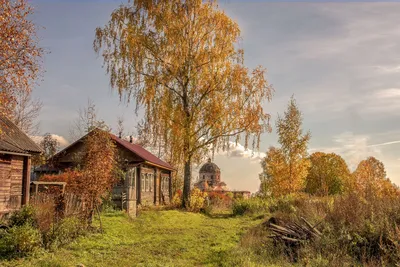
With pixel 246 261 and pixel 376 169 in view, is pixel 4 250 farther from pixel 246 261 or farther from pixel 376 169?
pixel 376 169

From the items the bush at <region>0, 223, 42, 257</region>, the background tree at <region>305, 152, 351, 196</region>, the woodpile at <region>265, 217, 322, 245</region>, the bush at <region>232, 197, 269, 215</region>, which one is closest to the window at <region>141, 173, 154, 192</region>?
the bush at <region>232, 197, 269, 215</region>

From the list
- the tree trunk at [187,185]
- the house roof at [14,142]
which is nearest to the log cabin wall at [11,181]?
the house roof at [14,142]

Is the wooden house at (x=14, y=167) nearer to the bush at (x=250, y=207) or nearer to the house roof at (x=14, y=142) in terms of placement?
the house roof at (x=14, y=142)

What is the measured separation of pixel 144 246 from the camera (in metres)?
13.4

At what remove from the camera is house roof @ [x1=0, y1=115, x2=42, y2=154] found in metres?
17.6

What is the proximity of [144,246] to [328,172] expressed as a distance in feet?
143

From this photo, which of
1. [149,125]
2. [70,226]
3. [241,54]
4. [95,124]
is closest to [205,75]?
[241,54]

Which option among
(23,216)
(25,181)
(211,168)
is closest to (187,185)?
(25,181)

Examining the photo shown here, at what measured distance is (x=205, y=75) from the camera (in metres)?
25.7

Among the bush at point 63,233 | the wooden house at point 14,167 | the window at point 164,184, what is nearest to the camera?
the bush at point 63,233

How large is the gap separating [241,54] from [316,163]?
31644 mm

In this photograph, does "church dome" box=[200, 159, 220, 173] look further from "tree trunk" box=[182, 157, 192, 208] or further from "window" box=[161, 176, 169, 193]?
"tree trunk" box=[182, 157, 192, 208]

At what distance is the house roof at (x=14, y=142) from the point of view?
57.8 ft

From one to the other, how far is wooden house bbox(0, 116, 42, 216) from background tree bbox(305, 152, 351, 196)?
3974cm
